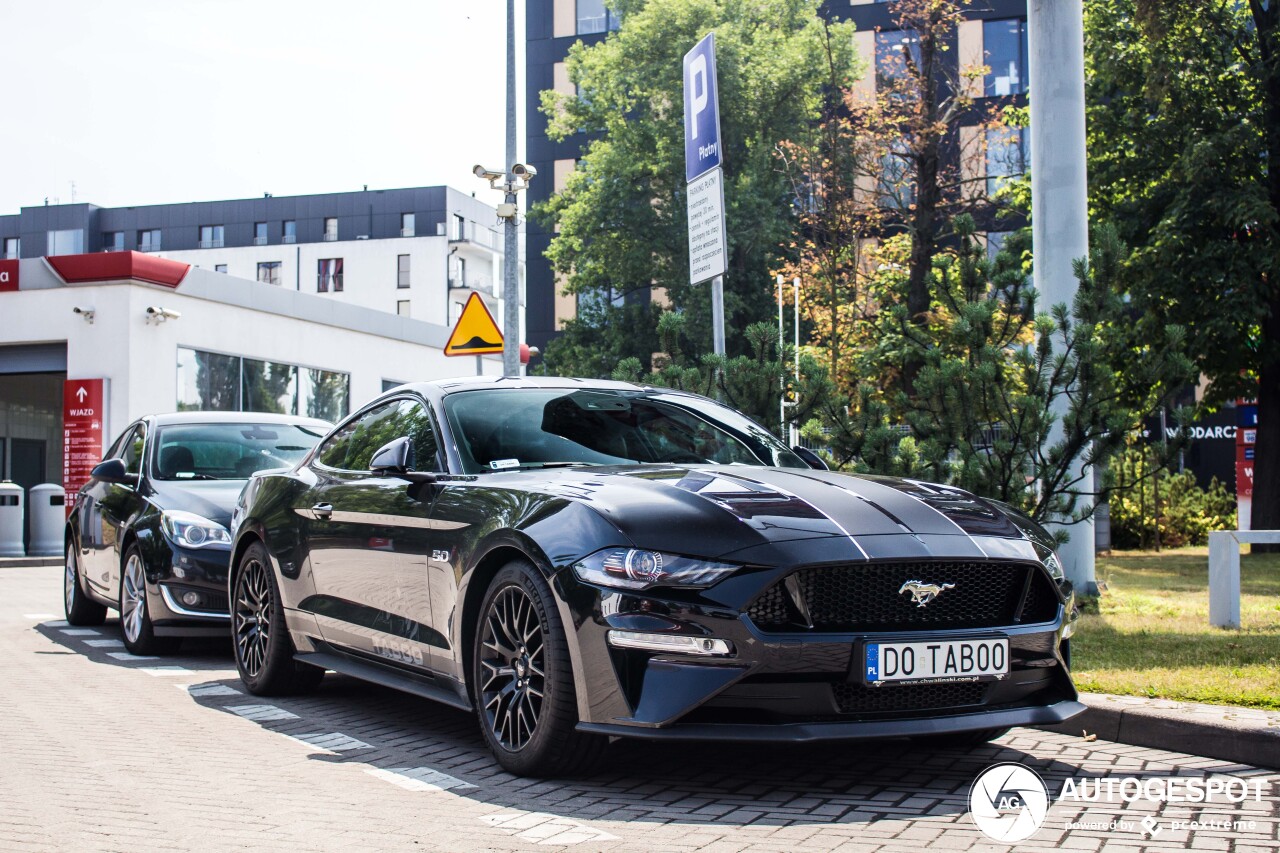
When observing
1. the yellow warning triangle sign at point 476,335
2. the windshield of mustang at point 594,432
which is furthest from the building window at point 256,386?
the windshield of mustang at point 594,432

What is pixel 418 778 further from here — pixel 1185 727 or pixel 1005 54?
pixel 1005 54

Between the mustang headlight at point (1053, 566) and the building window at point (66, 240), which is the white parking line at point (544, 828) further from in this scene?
the building window at point (66, 240)

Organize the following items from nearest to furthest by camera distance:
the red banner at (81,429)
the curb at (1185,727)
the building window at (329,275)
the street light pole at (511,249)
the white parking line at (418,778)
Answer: the white parking line at (418,778), the curb at (1185,727), the street light pole at (511,249), the red banner at (81,429), the building window at (329,275)

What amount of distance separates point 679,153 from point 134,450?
34217 millimetres

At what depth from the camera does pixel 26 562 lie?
2088 centimetres

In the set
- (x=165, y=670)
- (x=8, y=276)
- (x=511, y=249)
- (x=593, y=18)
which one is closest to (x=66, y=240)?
(x=593, y=18)

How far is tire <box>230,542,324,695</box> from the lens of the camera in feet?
23.5

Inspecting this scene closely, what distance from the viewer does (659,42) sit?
1773 inches

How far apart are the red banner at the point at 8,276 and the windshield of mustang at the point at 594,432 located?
70.5ft

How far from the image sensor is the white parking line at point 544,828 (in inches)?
167

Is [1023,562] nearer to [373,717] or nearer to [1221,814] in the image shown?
[1221,814]

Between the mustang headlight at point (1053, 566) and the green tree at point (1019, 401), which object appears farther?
the green tree at point (1019, 401)

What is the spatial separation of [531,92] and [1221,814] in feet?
→ 179

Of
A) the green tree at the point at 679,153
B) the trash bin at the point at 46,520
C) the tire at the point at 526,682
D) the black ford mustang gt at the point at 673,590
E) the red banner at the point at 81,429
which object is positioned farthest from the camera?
the green tree at the point at 679,153
